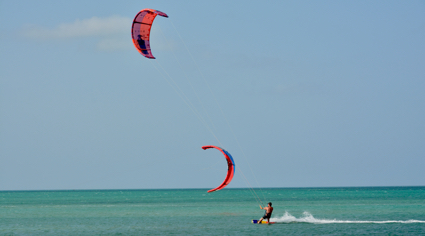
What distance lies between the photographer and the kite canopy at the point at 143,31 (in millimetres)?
18750

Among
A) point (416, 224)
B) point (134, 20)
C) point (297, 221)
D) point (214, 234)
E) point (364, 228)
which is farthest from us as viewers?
point (297, 221)

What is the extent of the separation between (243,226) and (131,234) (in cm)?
534

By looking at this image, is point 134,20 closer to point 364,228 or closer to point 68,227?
point 68,227

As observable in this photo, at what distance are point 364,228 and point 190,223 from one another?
8.50 meters

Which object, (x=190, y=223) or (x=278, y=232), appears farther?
(x=190, y=223)

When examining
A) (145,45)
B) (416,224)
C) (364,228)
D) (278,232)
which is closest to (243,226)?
(278,232)

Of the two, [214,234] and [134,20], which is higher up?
[134,20]

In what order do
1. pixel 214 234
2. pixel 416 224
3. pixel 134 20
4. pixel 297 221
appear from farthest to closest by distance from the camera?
pixel 297 221, pixel 416 224, pixel 214 234, pixel 134 20

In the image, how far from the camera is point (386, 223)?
23.9m

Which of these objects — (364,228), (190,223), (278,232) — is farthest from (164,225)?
(364,228)

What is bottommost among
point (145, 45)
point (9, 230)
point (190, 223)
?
point (9, 230)

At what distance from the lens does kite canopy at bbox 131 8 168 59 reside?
18750mm

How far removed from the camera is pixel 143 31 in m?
19.4

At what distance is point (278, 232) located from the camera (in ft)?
67.7
